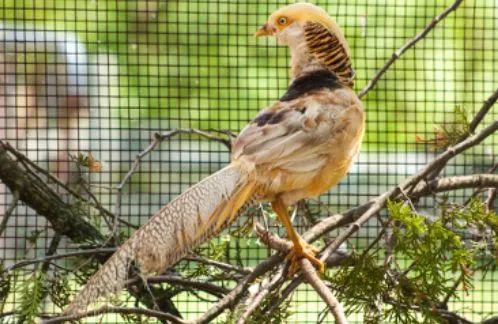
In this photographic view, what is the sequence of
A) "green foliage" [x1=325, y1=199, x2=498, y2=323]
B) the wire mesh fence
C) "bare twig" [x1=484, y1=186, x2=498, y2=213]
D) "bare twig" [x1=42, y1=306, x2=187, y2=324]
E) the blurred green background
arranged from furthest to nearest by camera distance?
the blurred green background → the wire mesh fence → "bare twig" [x1=484, y1=186, x2=498, y2=213] → "green foliage" [x1=325, y1=199, x2=498, y2=323] → "bare twig" [x1=42, y1=306, x2=187, y2=324]

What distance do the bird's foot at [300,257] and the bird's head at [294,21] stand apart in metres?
0.47

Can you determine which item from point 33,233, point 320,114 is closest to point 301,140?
point 320,114

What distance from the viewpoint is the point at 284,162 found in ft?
5.86

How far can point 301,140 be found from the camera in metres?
1.82

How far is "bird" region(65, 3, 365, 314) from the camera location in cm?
153

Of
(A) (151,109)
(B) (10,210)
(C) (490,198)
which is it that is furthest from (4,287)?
(A) (151,109)

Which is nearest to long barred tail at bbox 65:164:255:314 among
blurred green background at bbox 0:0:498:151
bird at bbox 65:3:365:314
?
bird at bbox 65:3:365:314

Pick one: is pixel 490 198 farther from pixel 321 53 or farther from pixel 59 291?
pixel 59 291

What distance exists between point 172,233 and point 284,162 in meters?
0.31

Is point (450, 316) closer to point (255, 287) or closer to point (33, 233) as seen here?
point (255, 287)

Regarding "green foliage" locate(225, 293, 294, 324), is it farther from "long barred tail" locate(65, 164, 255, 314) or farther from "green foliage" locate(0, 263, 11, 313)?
"green foliage" locate(0, 263, 11, 313)

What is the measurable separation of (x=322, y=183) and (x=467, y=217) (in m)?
0.31

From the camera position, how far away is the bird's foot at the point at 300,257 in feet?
5.83

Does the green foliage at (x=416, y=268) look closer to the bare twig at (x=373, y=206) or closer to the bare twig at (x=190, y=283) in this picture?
the bare twig at (x=373, y=206)
